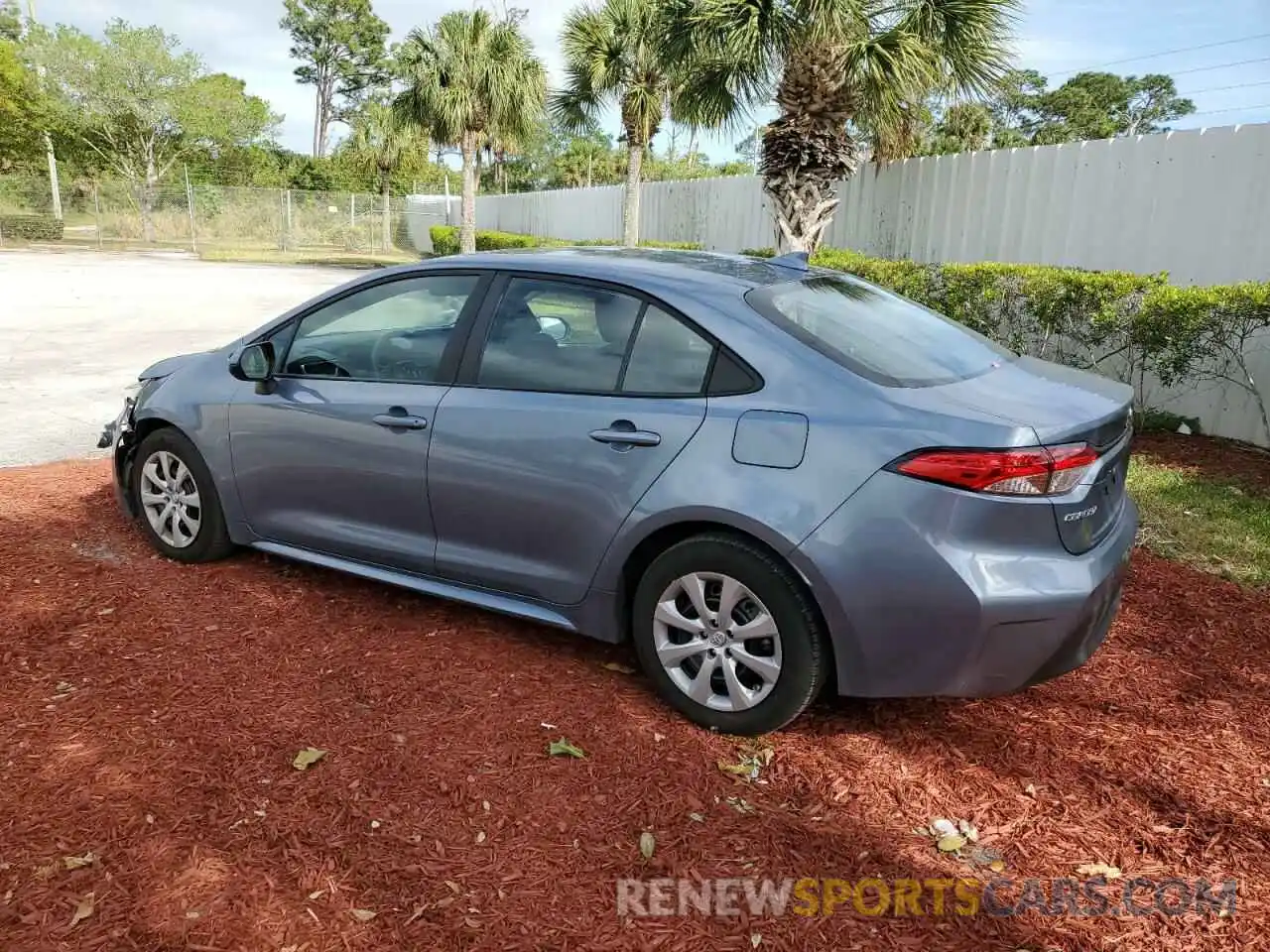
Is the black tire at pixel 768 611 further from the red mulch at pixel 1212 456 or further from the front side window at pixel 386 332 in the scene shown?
the red mulch at pixel 1212 456

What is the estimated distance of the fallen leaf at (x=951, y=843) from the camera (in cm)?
272

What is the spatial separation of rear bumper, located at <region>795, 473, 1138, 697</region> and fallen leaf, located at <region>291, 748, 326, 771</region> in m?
1.65

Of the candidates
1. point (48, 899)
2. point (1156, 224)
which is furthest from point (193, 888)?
point (1156, 224)

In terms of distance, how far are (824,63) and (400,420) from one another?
820 centimetres

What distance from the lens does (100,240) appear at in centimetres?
3331

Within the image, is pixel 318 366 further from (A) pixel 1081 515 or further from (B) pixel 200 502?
(A) pixel 1081 515

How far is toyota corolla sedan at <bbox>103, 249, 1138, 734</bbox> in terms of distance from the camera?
2822 mm

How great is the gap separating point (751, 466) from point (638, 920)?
4.39ft

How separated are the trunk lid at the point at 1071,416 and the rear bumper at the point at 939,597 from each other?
9 cm

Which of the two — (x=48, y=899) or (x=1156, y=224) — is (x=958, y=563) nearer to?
(x=48, y=899)

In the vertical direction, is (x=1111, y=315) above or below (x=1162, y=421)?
above

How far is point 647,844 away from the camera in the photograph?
2.71 meters

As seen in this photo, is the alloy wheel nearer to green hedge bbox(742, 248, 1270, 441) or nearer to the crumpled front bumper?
the crumpled front bumper

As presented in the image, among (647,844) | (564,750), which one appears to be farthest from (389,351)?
(647,844)
